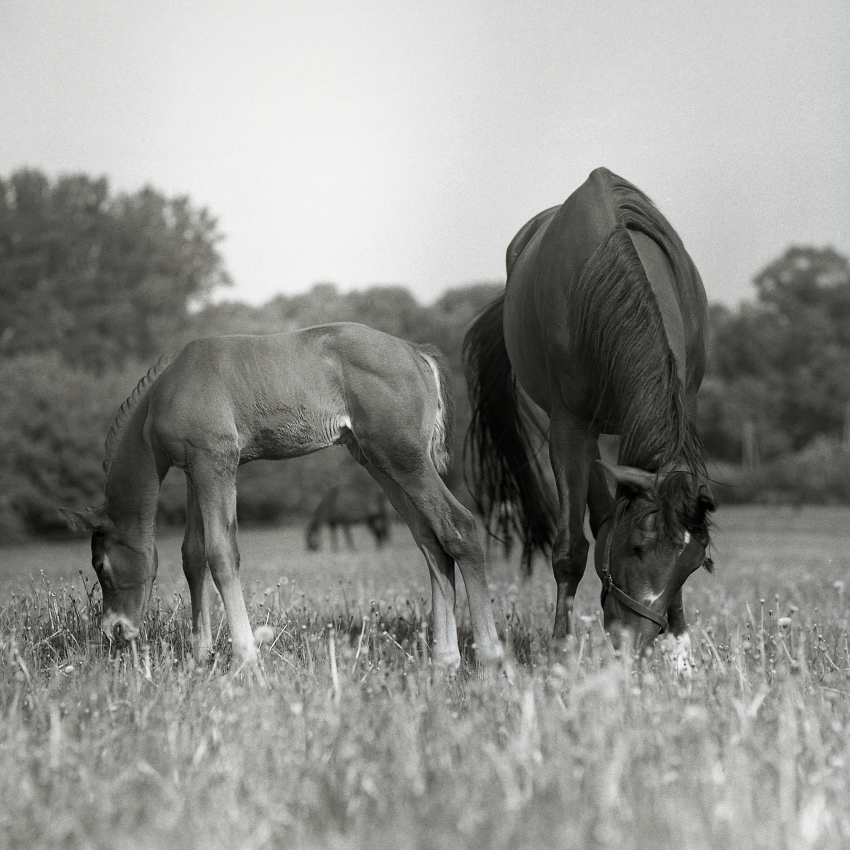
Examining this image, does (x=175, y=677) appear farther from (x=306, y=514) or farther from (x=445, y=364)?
(x=306, y=514)

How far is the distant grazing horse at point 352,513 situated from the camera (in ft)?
68.2

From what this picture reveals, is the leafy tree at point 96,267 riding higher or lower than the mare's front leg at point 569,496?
higher

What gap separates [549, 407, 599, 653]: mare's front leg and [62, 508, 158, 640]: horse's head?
2.21 m

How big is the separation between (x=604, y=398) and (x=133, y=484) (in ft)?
8.26

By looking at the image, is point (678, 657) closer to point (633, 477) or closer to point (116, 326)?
point (633, 477)

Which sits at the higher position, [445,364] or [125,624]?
[445,364]

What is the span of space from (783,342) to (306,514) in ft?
51.7

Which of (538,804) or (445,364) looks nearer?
(538,804)

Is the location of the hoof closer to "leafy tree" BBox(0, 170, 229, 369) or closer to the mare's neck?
the mare's neck

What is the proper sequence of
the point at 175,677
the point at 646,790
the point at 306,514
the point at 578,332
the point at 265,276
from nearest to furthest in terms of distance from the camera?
the point at 646,790
the point at 175,677
the point at 578,332
the point at 265,276
the point at 306,514

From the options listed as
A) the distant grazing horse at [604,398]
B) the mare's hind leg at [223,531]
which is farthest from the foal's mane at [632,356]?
the mare's hind leg at [223,531]

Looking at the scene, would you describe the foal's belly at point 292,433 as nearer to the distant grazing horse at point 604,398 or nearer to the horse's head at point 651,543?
the distant grazing horse at point 604,398

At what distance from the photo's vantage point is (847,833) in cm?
237

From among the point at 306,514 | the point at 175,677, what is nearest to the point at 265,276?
the point at 306,514
